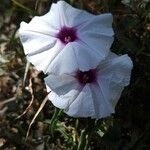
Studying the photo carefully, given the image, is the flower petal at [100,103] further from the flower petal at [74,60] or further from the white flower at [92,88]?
the flower petal at [74,60]

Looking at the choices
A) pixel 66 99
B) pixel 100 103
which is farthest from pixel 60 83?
pixel 100 103

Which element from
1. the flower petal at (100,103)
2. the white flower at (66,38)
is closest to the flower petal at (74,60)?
the white flower at (66,38)

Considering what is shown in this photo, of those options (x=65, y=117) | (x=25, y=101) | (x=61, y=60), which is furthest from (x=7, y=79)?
(x=61, y=60)

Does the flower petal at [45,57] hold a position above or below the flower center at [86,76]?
above

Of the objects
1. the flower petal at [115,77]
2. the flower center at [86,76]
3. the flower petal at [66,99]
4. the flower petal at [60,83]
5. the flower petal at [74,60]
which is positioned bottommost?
the flower petal at [66,99]

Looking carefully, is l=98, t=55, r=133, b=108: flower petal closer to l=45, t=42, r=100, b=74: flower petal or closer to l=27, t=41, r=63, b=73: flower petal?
l=45, t=42, r=100, b=74: flower petal

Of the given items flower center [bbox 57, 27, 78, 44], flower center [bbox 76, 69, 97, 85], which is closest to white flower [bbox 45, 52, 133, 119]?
flower center [bbox 76, 69, 97, 85]

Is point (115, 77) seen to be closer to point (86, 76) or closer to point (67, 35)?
point (86, 76)
